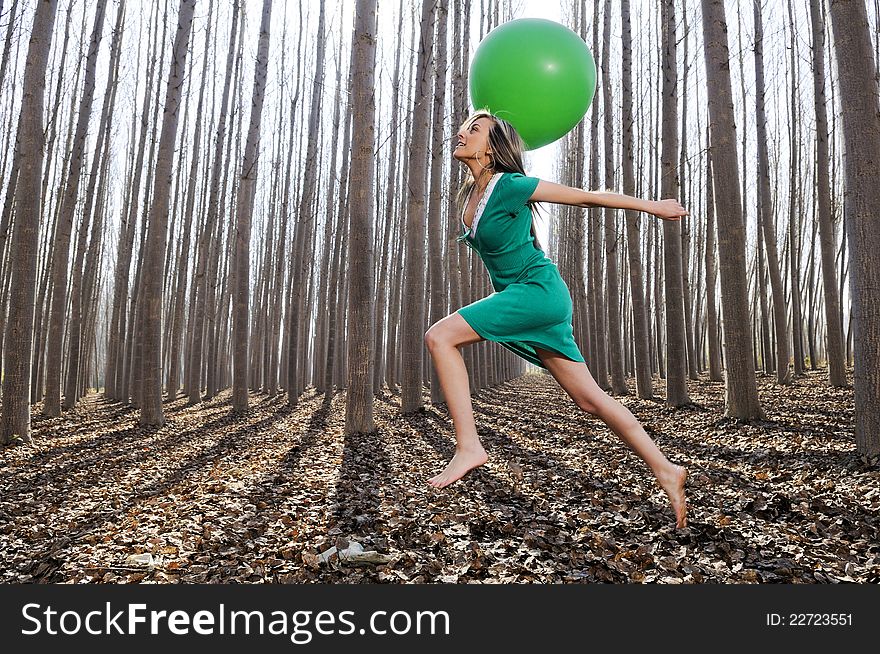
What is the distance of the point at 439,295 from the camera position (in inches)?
402

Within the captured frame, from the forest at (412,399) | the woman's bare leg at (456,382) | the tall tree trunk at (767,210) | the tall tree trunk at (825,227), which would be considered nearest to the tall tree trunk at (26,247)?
the forest at (412,399)

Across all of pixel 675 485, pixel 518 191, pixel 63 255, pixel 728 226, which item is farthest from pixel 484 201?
pixel 63 255

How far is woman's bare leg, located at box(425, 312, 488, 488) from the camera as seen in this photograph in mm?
2369

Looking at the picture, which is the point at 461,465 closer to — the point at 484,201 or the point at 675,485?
the point at 675,485

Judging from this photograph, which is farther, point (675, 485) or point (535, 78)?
point (535, 78)

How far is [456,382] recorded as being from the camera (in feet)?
8.02

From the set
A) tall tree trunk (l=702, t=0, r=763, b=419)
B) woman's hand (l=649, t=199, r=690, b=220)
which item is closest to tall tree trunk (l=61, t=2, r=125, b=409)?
tall tree trunk (l=702, t=0, r=763, b=419)

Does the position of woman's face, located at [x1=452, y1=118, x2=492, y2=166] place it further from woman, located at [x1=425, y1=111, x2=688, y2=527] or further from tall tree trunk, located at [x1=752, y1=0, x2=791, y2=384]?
tall tree trunk, located at [x1=752, y1=0, x2=791, y2=384]

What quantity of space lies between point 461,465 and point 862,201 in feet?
13.2

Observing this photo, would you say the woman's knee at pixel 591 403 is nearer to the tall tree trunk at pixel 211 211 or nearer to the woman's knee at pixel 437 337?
the woman's knee at pixel 437 337

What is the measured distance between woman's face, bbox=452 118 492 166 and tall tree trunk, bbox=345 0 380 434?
14.7 feet

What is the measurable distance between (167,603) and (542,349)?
184 centimetres

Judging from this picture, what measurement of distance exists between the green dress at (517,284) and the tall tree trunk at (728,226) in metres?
5.17

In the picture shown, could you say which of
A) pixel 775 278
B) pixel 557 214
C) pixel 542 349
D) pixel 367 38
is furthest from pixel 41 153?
pixel 557 214
